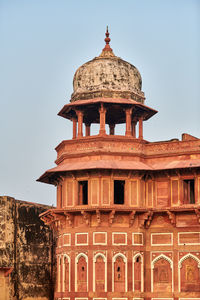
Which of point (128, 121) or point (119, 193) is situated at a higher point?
point (128, 121)

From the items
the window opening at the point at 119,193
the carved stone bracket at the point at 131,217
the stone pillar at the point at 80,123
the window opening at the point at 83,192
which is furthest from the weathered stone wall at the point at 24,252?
the carved stone bracket at the point at 131,217

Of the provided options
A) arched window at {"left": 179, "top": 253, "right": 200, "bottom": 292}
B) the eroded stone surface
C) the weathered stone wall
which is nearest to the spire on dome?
the eroded stone surface

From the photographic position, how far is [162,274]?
30125 millimetres

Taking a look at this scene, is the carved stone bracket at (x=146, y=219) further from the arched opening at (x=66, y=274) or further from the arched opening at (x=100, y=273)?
the arched opening at (x=66, y=274)

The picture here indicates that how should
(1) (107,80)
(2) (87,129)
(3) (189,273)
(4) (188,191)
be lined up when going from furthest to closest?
(2) (87,129)
(1) (107,80)
(4) (188,191)
(3) (189,273)

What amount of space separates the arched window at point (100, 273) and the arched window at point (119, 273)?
0.42 meters

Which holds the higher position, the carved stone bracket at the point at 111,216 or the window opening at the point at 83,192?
the window opening at the point at 83,192

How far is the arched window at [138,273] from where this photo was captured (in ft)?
97.9

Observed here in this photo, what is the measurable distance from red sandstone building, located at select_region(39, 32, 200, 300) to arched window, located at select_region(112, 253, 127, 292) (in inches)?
1.6

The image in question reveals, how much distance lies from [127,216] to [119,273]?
95.4 inches

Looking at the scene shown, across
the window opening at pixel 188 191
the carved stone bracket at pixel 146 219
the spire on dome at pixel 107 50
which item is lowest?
the carved stone bracket at pixel 146 219

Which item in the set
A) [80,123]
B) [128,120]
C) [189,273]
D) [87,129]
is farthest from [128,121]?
[189,273]

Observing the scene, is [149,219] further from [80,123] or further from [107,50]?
[107,50]

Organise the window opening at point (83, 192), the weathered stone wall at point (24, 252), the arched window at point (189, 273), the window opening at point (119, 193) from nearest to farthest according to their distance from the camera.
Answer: the arched window at point (189, 273) < the window opening at point (83, 192) < the window opening at point (119, 193) < the weathered stone wall at point (24, 252)
